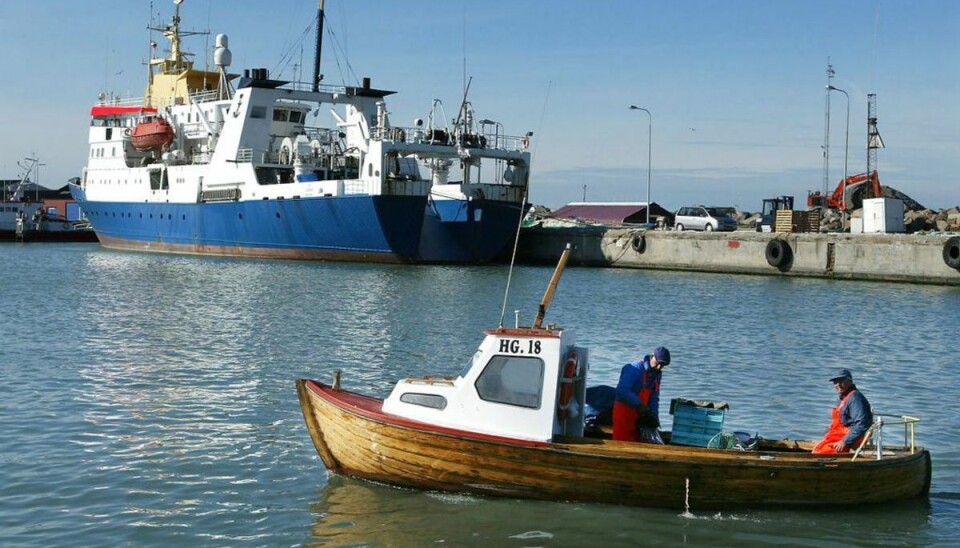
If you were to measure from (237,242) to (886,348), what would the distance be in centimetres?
4079

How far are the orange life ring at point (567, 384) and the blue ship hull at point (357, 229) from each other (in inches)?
1532

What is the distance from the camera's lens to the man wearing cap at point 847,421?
42.4 feet

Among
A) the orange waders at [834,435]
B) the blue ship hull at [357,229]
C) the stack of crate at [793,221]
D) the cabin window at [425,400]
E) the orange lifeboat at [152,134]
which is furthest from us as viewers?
the orange lifeboat at [152,134]

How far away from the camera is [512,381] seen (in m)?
12.6

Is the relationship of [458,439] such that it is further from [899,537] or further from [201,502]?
[899,537]

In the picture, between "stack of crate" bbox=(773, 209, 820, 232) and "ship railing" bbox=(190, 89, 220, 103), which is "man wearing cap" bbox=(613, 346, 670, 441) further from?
"ship railing" bbox=(190, 89, 220, 103)

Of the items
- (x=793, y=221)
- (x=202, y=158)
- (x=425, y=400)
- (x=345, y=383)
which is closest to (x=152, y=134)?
(x=202, y=158)

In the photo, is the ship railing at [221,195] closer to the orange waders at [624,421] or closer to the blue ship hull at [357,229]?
the blue ship hull at [357,229]

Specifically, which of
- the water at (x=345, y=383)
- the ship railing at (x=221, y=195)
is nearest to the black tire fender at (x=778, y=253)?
the water at (x=345, y=383)

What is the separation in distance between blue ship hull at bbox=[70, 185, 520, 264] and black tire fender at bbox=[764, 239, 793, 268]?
486 inches

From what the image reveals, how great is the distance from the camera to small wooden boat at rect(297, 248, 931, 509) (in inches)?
483

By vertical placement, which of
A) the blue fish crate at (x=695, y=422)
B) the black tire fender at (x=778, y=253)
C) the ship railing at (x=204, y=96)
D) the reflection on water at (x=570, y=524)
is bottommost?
the reflection on water at (x=570, y=524)

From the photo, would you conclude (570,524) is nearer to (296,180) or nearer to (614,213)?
(296,180)

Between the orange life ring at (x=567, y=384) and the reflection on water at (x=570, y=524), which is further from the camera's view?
the orange life ring at (x=567, y=384)
